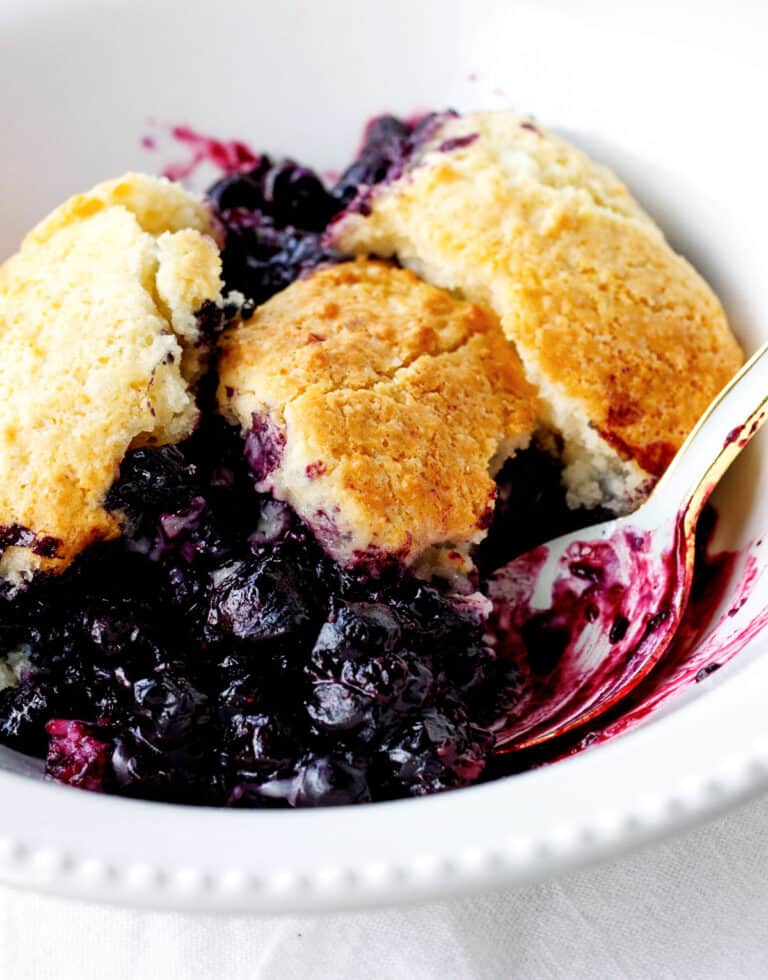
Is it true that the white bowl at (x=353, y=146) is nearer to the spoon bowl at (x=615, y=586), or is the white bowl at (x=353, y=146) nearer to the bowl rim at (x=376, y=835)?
the bowl rim at (x=376, y=835)

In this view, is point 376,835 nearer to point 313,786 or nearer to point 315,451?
point 313,786

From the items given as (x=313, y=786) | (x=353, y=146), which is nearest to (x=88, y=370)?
(x=313, y=786)

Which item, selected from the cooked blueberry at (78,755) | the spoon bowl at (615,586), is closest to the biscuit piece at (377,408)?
the spoon bowl at (615,586)

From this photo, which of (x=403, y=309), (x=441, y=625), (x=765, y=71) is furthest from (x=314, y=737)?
(x=765, y=71)

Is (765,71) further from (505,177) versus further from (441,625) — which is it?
(441,625)

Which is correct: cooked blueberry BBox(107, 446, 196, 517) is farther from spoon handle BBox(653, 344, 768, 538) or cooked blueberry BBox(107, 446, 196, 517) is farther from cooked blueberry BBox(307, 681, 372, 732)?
spoon handle BBox(653, 344, 768, 538)

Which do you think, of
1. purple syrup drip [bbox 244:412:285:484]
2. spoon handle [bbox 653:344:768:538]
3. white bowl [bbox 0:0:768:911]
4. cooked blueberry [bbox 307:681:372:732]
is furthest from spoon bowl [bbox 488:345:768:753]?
purple syrup drip [bbox 244:412:285:484]
